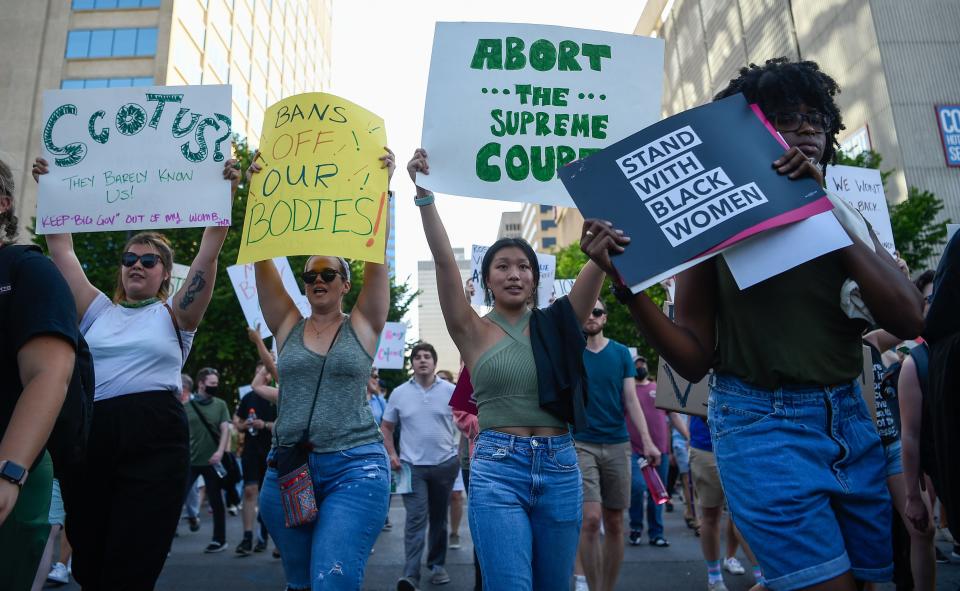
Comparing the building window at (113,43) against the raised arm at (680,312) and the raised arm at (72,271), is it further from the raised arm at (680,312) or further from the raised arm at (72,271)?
the raised arm at (680,312)

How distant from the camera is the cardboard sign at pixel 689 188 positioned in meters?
2.00

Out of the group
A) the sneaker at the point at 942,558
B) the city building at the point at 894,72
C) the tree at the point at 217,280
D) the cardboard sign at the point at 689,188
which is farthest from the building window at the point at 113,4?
the cardboard sign at the point at 689,188

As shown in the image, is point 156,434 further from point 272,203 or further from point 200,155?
point 200,155

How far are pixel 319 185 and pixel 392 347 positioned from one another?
8.54 meters

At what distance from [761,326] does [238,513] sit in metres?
12.2

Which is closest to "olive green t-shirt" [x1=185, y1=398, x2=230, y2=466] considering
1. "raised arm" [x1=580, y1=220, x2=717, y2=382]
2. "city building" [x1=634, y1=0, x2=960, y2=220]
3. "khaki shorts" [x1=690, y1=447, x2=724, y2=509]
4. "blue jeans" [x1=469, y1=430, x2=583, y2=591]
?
"khaki shorts" [x1=690, y1=447, x2=724, y2=509]

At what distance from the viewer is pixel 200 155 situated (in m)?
3.99

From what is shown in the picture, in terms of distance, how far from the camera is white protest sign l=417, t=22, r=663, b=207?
11.6 feet

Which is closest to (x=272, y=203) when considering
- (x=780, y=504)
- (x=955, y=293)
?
(x=780, y=504)

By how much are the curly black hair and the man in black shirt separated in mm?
6684

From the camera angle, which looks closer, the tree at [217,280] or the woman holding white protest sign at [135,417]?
the woman holding white protest sign at [135,417]

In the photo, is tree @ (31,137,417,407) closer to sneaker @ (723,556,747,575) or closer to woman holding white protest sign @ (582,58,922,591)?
sneaker @ (723,556,747,575)

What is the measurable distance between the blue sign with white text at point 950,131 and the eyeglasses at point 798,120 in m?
30.0

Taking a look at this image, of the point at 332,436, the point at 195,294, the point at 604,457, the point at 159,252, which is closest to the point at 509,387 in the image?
the point at 332,436
